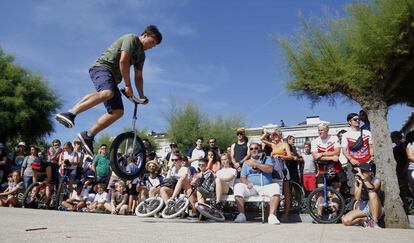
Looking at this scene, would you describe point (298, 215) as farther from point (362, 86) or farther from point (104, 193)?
point (104, 193)

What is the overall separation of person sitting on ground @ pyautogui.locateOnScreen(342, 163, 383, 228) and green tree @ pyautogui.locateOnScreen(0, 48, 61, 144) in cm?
2363

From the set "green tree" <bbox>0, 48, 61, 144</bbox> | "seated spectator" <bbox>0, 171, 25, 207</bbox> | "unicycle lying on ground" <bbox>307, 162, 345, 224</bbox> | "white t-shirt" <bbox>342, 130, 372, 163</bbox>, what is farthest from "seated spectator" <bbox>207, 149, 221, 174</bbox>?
"green tree" <bbox>0, 48, 61, 144</bbox>

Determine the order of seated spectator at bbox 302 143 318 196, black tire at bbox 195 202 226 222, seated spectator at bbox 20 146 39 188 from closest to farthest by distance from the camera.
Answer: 1. black tire at bbox 195 202 226 222
2. seated spectator at bbox 302 143 318 196
3. seated spectator at bbox 20 146 39 188

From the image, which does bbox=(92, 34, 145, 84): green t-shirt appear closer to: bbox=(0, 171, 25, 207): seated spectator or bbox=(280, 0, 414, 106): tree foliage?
bbox=(280, 0, 414, 106): tree foliage

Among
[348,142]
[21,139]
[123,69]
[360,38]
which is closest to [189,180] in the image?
[348,142]

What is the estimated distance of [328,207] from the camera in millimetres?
7625

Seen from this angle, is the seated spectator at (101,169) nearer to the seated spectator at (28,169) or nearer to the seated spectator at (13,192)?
the seated spectator at (28,169)

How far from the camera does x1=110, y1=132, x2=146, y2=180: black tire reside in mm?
5582

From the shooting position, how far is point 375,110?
8.41m

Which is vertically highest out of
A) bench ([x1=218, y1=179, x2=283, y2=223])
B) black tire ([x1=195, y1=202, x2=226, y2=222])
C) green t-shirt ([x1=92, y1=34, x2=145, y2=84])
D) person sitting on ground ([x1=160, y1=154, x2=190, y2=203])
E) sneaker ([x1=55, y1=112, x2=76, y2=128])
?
green t-shirt ([x1=92, y1=34, x2=145, y2=84])

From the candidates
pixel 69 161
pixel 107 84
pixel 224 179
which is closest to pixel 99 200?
pixel 69 161

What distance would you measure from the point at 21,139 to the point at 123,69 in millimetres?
23962

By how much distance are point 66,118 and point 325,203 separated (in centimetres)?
492

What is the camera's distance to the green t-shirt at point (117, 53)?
531cm
